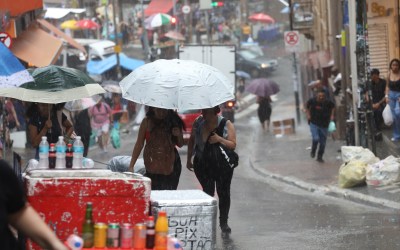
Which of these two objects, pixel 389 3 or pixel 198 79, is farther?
pixel 389 3

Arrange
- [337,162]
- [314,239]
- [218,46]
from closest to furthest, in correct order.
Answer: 1. [314,239]
2. [337,162]
3. [218,46]

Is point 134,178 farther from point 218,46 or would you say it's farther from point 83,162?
point 218,46

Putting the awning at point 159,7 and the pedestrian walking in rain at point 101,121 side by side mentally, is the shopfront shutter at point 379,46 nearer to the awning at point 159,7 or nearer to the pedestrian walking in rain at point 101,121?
the pedestrian walking in rain at point 101,121

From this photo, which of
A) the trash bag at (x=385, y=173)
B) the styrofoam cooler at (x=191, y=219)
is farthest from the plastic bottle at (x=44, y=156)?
the trash bag at (x=385, y=173)

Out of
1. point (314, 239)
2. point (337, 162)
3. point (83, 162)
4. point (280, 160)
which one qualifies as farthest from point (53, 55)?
point (83, 162)

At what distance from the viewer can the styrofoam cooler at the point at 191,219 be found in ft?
28.1

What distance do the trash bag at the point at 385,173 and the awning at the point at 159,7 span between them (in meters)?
52.4

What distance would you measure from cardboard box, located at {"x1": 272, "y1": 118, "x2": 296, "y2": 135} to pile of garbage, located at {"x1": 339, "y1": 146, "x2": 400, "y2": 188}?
16413 mm

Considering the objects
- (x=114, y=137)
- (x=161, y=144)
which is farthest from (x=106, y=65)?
(x=161, y=144)

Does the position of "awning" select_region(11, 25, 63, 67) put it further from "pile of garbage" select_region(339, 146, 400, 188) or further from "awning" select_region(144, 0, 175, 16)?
"awning" select_region(144, 0, 175, 16)

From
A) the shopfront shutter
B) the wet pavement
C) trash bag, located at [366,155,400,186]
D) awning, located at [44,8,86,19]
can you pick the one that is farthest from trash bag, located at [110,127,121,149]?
awning, located at [44,8,86,19]

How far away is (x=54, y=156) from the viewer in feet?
28.8

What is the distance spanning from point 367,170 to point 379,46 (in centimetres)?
1152

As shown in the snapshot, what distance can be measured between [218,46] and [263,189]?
20.3 metres
